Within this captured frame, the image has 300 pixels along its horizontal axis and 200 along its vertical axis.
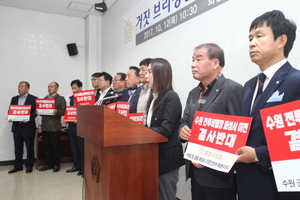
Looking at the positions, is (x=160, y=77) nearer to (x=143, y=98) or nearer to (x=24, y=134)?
(x=143, y=98)

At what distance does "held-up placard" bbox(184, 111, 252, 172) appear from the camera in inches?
39.4

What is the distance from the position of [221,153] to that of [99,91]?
3009 mm

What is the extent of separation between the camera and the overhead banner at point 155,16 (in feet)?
8.31

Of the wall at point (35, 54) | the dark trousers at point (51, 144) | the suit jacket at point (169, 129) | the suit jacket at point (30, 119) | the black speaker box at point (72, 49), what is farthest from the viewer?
the black speaker box at point (72, 49)

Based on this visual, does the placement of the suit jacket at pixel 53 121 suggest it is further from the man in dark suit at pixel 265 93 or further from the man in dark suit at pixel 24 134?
the man in dark suit at pixel 265 93

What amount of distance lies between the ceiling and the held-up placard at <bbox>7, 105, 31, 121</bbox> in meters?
2.33

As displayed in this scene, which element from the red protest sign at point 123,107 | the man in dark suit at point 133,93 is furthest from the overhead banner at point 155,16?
the red protest sign at point 123,107

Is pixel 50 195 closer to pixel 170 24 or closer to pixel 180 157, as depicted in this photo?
pixel 180 157

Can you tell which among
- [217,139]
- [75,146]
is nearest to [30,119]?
[75,146]

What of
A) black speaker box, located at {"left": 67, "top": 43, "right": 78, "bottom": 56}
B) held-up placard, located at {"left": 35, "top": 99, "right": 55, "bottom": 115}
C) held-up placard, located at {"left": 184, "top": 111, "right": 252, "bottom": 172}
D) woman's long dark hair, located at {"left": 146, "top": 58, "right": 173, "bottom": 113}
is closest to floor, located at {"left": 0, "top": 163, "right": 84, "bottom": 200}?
held-up placard, located at {"left": 35, "top": 99, "right": 55, "bottom": 115}

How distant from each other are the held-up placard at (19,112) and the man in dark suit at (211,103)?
3506 millimetres

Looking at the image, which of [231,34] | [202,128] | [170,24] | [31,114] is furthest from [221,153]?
[31,114]

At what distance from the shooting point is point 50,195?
120 inches

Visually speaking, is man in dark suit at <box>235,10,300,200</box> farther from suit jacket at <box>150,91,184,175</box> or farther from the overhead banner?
the overhead banner
